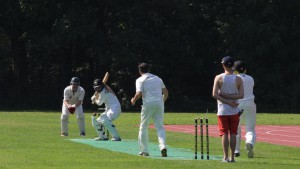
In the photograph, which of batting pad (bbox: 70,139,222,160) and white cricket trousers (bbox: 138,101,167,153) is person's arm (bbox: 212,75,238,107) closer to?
batting pad (bbox: 70,139,222,160)

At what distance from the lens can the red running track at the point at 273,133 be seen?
26672 mm

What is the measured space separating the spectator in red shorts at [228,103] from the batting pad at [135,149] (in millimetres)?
1317

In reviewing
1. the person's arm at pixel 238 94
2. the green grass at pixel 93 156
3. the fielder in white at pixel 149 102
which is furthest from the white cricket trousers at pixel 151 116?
the person's arm at pixel 238 94

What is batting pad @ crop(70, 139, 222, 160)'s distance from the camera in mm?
19469

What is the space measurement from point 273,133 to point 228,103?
1329cm

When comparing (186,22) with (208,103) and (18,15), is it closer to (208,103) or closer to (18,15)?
(208,103)

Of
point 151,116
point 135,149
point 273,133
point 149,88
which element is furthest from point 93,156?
point 273,133

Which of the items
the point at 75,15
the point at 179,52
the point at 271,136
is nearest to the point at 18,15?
the point at 75,15

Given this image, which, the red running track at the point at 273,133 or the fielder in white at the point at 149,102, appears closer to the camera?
the fielder in white at the point at 149,102

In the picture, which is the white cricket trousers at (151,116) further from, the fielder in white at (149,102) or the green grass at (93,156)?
the green grass at (93,156)

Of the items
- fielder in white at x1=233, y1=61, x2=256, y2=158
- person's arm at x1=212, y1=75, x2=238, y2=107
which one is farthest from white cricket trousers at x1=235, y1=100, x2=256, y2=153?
person's arm at x1=212, y1=75, x2=238, y2=107

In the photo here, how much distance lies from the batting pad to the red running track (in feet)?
14.5

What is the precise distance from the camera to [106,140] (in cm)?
2484

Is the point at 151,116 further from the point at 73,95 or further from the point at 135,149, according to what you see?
the point at 73,95
